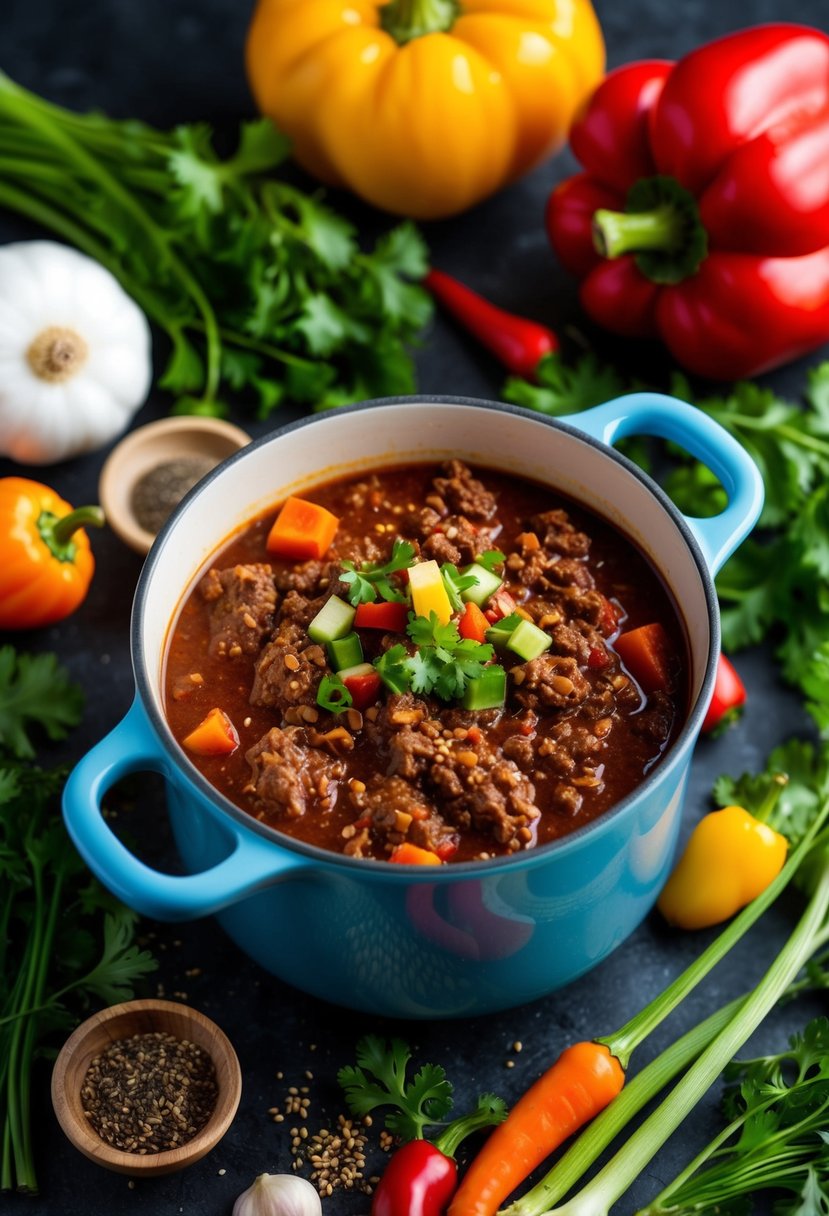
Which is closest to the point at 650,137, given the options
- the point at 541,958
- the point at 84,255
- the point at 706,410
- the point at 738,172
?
the point at 738,172

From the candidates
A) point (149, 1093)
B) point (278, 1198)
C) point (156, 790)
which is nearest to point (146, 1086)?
point (149, 1093)

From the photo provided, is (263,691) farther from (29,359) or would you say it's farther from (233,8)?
(233,8)

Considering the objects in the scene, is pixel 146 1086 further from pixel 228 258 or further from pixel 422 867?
pixel 228 258

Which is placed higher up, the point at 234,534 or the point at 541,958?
the point at 234,534

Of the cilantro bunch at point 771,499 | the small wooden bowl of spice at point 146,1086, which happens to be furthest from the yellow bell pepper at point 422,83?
the small wooden bowl of spice at point 146,1086

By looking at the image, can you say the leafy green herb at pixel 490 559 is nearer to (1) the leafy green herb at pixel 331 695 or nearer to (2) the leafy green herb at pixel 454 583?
(2) the leafy green herb at pixel 454 583

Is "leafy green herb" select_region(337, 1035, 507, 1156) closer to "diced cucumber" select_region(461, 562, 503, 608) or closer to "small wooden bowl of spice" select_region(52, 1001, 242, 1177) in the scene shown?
"small wooden bowl of spice" select_region(52, 1001, 242, 1177)
